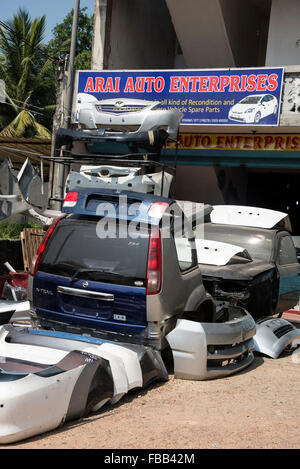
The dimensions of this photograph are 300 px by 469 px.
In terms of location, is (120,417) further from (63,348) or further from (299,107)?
(299,107)

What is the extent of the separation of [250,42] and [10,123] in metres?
13.7

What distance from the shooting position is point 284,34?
17.5 metres

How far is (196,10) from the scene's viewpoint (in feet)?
57.0

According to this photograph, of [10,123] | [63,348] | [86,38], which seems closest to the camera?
[63,348]

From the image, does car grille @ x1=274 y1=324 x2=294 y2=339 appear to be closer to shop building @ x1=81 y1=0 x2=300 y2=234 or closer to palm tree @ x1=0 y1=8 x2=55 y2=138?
shop building @ x1=81 y1=0 x2=300 y2=234

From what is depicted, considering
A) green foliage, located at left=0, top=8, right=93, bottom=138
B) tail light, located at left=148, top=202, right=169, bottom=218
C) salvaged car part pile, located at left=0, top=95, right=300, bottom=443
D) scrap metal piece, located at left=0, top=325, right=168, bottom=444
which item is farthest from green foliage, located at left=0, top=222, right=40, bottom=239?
green foliage, located at left=0, top=8, right=93, bottom=138

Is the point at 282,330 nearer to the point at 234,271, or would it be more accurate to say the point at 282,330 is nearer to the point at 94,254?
the point at 234,271

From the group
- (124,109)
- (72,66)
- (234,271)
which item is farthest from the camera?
(72,66)

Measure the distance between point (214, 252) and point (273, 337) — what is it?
144 centimetres

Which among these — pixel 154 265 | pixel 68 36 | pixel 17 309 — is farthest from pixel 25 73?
pixel 154 265

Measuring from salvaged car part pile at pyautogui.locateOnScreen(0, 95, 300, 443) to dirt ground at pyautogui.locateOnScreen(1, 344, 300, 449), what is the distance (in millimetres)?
118

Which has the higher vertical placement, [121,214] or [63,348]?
[121,214]
